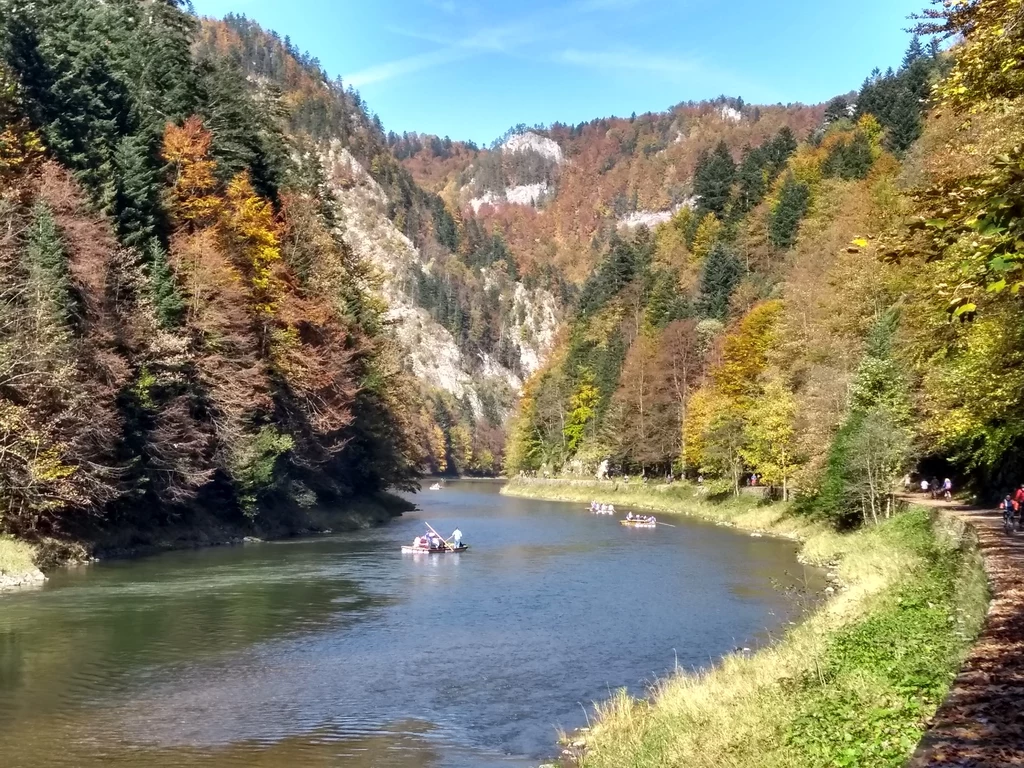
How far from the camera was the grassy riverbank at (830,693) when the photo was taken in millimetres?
11398

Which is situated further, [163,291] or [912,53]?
[912,53]

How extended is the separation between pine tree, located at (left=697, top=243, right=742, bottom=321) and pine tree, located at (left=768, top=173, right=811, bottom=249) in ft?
21.0

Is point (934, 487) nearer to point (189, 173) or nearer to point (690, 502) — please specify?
point (690, 502)

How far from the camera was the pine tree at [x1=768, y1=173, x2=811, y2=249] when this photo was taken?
346ft

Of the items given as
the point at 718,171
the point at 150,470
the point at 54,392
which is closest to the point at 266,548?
the point at 150,470

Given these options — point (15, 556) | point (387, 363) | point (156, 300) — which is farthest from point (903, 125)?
point (15, 556)

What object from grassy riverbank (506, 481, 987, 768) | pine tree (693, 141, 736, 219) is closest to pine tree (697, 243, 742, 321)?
pine tree (693, 141, 736, 219)

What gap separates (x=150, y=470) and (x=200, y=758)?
31.7 meters

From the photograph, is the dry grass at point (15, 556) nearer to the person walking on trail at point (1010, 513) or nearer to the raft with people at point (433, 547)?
the raft with people at point (433, 547)

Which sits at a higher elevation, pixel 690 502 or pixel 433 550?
pixel 690 502

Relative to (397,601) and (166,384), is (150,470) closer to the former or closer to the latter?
(166,384)

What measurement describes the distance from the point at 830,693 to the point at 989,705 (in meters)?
4.17

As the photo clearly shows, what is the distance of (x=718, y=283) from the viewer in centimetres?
10150

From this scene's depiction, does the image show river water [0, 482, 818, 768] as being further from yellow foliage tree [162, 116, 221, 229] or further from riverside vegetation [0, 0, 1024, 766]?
yellow foliage tree [162, 116, 221, 229]
